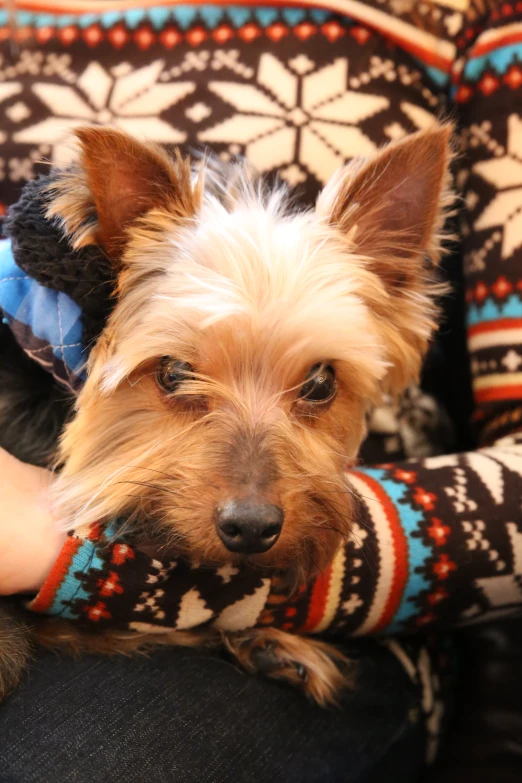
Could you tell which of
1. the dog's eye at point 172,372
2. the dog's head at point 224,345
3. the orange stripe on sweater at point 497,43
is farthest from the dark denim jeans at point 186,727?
the orange stripe on sweater at point 497,43

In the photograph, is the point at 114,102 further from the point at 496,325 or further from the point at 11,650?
the point at 11,650

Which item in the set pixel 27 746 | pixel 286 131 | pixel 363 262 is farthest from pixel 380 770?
pixel 286 131

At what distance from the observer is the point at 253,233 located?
1.09 m

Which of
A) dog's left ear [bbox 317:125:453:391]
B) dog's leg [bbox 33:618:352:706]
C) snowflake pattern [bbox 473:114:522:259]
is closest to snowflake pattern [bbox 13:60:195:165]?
dog's left ear [bbox 317:125:453:391]

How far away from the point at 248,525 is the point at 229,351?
0.28 meters

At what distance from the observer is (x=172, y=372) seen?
1.04 m

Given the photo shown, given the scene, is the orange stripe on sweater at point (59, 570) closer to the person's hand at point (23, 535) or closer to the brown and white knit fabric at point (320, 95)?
the person's hand at point (23, 535)

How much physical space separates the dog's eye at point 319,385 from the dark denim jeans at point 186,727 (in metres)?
0.49

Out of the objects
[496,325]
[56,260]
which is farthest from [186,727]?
[496,325]

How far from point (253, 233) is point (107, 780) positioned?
84 cm

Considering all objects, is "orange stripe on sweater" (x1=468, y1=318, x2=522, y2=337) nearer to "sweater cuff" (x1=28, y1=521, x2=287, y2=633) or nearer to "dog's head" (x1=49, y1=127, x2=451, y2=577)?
"dog's head" (x1=49, y1=127, x2=451, y2=577)

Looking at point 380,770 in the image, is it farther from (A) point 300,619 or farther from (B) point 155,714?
(B) point 155,714

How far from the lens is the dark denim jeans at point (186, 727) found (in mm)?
919

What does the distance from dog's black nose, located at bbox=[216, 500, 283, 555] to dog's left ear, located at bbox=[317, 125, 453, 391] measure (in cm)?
46
